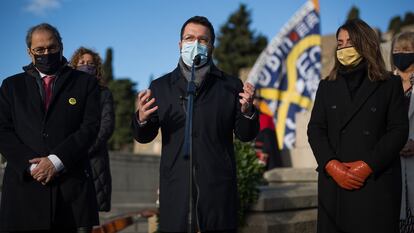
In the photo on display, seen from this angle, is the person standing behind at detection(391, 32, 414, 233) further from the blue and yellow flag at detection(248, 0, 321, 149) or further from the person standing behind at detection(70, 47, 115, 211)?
the blue and yellow flag at detection(248, 0, 321, 149)

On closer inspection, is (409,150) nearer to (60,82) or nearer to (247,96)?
(247,96)

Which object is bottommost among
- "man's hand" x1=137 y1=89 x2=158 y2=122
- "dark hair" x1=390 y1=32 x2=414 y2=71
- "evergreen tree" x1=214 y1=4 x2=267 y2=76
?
"man's hand" x1=137 y1=89 x2=158 y2=122

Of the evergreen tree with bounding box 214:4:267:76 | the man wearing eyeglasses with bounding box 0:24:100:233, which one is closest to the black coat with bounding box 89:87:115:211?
the man wearing eyeglasses with bounding box 0:24:100:233

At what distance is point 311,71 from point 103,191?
9.37 m

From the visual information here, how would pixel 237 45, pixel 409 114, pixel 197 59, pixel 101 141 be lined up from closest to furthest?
1. pixel 197 59
2. pixel 409 114
3. pixel 101 141
4. pixel 237 45

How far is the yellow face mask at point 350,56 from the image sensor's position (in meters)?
3.82

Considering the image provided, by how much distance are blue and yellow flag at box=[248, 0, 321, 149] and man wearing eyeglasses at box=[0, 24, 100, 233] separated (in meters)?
9.59

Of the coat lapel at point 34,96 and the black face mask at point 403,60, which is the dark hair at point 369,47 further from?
the coat lapel at point 34,96

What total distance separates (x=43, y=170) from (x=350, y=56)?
2.08 metres

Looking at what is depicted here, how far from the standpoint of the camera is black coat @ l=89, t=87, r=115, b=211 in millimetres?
5004

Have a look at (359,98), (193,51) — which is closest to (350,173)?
(359,98)

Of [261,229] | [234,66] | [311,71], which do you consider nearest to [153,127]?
[261,229]

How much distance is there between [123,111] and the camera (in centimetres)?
3691

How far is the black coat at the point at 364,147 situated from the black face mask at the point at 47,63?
1743 mm
